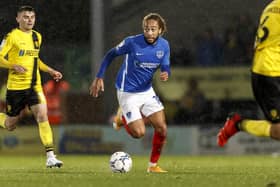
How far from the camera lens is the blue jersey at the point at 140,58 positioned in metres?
13.0

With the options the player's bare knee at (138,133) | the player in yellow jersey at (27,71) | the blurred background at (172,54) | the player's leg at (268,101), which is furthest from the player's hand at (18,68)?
the blurred background at (172,54)

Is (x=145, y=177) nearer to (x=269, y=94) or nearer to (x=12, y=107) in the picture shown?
(x=269, y=94)

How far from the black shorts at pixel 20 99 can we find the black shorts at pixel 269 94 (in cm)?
354

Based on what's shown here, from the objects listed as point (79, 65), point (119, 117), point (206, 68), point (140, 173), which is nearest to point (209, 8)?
point (206, 68)

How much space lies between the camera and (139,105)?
13.1 meters

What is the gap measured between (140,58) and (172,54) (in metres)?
7.84

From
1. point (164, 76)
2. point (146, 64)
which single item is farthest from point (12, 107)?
point (164, 76)

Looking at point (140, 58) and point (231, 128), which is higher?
point (140, 58)

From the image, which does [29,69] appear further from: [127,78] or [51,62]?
[51,62]

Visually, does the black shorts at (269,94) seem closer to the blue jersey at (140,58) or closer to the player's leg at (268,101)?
the player's leg at (268,101)

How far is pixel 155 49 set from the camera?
42.7 ft

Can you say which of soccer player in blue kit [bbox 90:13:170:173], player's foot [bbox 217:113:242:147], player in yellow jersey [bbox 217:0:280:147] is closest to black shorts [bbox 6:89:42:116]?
soccer player in blue kit [bbox 90:13:170:173]

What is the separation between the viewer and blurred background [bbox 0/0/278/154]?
20266 mm

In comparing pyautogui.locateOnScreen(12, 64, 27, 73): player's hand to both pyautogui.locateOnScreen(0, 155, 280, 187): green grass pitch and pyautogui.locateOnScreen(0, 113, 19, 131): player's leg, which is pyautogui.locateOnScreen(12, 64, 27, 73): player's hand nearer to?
pyautogui.locateOnScreen(0, 113, 19, 131): player's leg
